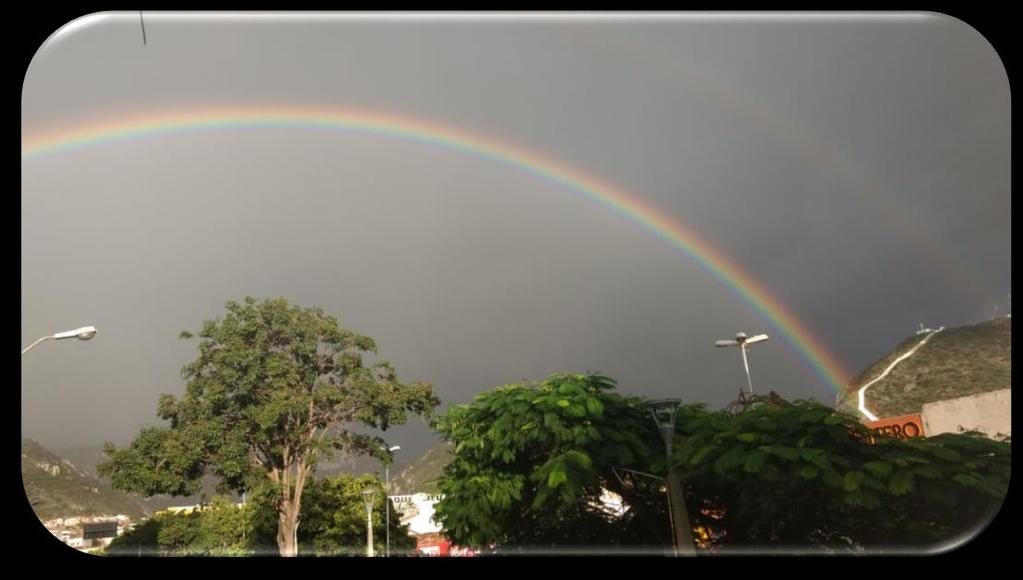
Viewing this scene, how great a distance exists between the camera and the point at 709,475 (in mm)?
7223

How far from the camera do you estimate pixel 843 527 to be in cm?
668

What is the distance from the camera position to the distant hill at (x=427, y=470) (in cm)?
978

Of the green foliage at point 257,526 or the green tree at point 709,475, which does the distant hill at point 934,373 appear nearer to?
the green tree at point 709,475

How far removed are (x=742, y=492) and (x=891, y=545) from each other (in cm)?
145

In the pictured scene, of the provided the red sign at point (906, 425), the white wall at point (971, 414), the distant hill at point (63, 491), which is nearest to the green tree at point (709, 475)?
the white wall at point (971, 414)

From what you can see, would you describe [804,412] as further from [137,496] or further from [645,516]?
[137,496]

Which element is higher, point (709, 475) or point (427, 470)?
point (427, 470)

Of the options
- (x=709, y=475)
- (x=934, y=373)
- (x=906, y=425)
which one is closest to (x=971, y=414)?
(x=906, y=425)

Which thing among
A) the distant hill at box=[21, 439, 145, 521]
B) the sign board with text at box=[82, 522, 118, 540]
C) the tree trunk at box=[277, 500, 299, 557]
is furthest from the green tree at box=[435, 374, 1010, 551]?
the distant hill at box=[21, 439, 145, 521]

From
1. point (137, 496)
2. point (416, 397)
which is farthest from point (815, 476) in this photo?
point (137, 496)

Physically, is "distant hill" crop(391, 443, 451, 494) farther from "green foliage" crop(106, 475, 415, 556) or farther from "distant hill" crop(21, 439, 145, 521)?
"distant hill" crop(21, 439, 145, 521)

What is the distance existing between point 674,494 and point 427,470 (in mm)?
5102

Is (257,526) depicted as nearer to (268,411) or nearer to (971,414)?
(268,411)

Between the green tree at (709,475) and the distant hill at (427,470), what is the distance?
0.33 metres
